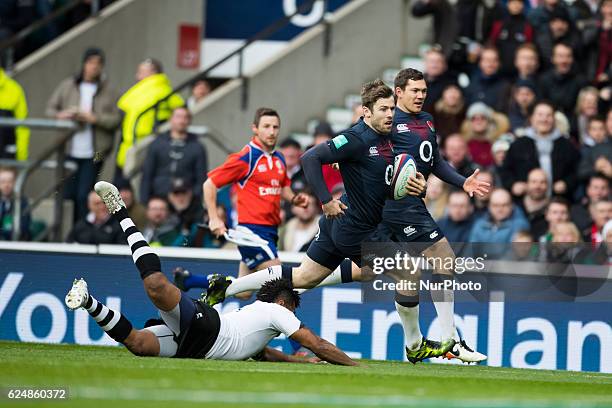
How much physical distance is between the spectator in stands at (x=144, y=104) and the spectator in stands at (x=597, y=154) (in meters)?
Result: 5.31

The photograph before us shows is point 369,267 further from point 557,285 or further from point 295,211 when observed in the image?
point 295,211

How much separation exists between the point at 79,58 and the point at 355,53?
12.9 ft

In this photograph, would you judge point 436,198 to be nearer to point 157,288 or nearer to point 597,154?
point 597,154

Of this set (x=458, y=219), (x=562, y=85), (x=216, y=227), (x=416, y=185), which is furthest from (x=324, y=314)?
(x=562, y=85)

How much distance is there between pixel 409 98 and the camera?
12.4 meters

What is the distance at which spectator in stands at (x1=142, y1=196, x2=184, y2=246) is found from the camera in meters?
16.3

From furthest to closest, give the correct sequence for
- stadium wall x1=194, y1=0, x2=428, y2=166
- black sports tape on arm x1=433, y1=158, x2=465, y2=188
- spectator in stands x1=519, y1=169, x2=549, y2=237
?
stadium wall x1=194, y1=0, x2=428, y2=166, spectator in stands x1=519, y1=169, x2=549, y2=237, black sports tape on arm x1=433, y1=158, x2=465, y2=188

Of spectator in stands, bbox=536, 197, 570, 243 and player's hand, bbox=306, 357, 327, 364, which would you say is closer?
player's hand, bbox=306, 357, 327, 364

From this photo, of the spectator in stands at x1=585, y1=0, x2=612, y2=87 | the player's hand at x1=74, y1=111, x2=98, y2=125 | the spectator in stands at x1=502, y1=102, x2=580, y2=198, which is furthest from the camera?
the player's hand at x1=74, y1=111, x2=98, y2=125

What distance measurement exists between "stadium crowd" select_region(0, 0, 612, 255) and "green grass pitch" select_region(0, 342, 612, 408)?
357cm

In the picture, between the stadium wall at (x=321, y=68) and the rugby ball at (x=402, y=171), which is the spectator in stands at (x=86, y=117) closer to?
the stadium wall at (x=321, y=68)

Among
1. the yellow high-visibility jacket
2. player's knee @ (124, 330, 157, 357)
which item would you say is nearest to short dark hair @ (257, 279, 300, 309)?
player's knee @ (124, 330, 157, 357)

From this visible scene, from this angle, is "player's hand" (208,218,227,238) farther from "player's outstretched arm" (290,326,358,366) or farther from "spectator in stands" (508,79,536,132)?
"spectator in stands" (508,79,536,132)

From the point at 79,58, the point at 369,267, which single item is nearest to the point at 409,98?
the point at 369,267
